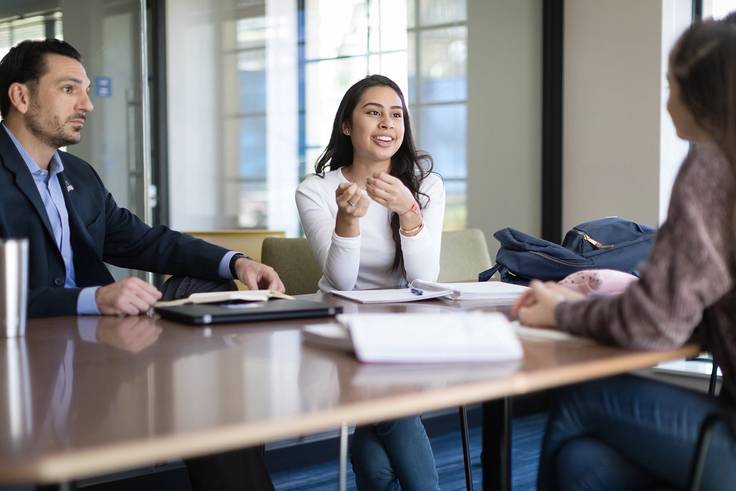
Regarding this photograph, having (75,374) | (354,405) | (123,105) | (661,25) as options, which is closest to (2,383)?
(75,374)

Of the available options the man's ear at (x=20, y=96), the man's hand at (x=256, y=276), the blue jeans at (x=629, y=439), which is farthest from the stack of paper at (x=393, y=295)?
the man's ear at (x=20, y=96)

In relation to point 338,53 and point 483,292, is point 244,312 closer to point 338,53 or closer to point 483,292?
point 483,292

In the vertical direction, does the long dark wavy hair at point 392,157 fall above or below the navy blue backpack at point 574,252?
above

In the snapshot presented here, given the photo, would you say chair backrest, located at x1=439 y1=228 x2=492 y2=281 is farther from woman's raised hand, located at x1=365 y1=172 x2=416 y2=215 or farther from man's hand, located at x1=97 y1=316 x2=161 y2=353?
man's hand, located at x1=97 y1=316 x2=161 y2=353

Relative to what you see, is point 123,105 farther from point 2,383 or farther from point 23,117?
point 2,383

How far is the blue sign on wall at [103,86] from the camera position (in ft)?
12.0

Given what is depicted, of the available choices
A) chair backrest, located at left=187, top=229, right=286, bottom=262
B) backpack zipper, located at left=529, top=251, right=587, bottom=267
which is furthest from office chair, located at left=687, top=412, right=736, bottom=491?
chair backrest, located at left=187, top=229, right=286, bottom=262

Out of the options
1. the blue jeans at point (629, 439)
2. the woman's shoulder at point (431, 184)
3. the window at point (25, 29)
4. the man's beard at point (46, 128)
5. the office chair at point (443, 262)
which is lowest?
the blue jeans at point (629, 439)

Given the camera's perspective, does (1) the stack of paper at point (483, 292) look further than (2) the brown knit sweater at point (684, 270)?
Yes

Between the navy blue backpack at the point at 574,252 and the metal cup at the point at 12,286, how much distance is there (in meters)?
1.21

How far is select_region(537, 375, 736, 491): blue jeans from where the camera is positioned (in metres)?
1.21

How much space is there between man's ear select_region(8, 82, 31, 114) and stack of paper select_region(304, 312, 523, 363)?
5.37ft

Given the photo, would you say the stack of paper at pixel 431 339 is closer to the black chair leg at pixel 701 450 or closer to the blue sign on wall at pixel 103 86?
the black chair leg at pixel 701 450

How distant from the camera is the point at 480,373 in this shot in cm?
102
